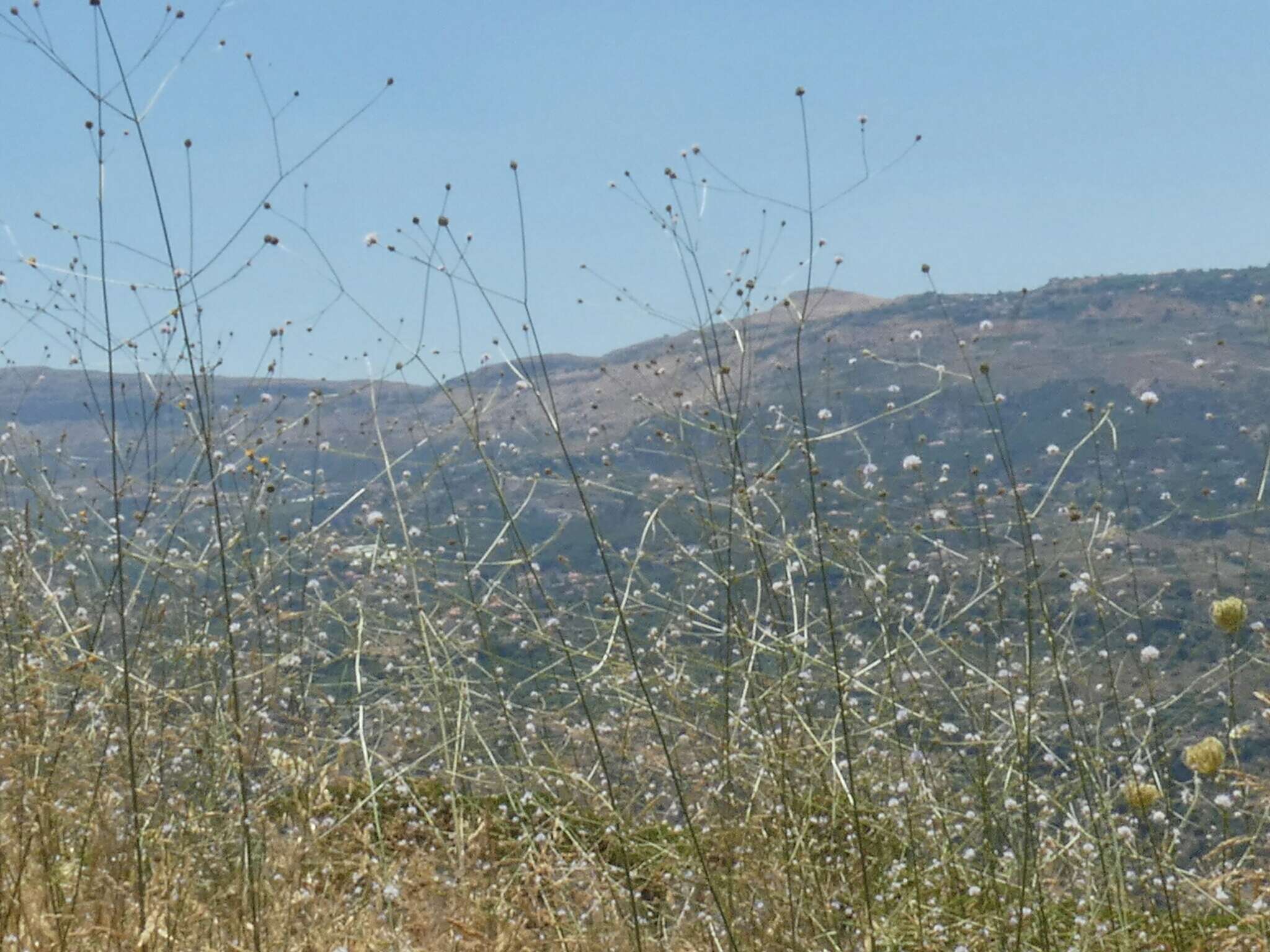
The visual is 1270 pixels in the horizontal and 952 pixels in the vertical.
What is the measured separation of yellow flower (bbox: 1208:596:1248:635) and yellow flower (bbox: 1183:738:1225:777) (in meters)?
Result: 0.26

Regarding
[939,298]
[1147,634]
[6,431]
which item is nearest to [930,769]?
[1147,634]

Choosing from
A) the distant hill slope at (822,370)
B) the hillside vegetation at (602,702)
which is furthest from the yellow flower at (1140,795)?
the distant hill slope at (822,370)

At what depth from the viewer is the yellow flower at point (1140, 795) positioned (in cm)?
243

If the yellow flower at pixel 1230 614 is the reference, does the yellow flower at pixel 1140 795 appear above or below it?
below

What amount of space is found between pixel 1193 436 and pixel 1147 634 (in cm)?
8622

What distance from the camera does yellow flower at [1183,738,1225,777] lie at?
7.59 ft

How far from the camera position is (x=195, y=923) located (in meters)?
2.88

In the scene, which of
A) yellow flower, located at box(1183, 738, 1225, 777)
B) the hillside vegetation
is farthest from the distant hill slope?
yellow flower, located at box(1183, 738, 1225, 777)

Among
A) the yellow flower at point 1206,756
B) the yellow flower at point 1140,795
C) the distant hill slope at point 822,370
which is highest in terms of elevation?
the distant hill slope at point 822,370

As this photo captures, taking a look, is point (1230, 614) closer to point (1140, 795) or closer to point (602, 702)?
point (1140, 795)

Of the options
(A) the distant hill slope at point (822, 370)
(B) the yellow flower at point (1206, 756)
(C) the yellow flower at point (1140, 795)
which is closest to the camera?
(B) the yellow flower at point (1206, 756)

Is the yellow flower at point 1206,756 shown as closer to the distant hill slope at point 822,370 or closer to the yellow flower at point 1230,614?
the yellow flower at point 1230,614

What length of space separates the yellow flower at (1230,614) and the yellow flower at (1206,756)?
0.26m

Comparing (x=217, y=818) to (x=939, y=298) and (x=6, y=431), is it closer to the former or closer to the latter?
(x=939, y=298)
